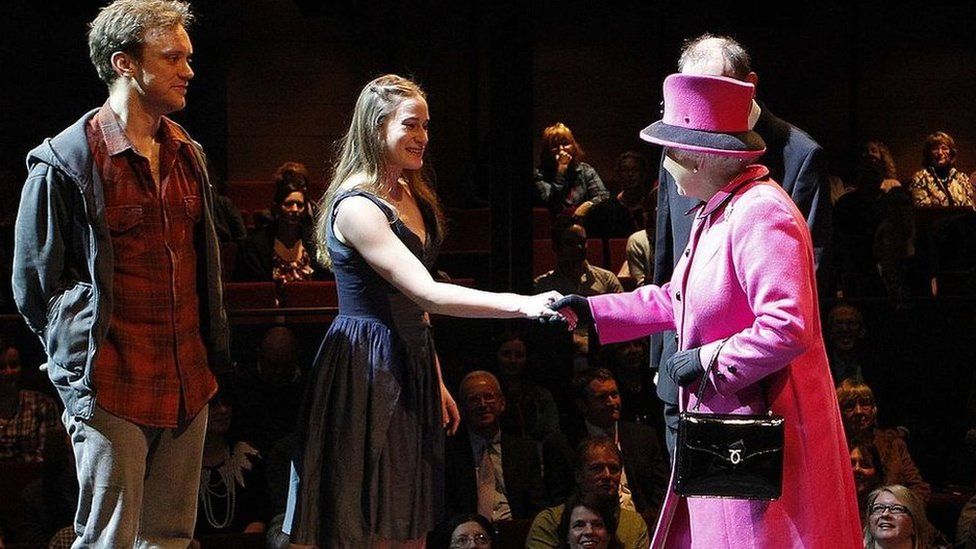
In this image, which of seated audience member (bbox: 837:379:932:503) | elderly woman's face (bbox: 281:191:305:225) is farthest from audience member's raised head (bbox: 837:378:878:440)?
elderly woman's face (bbox: 281:191:305:225)

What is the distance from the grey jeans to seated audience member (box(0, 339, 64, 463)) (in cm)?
247

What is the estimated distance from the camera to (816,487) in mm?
2744

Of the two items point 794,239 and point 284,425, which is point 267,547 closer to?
point 284,425

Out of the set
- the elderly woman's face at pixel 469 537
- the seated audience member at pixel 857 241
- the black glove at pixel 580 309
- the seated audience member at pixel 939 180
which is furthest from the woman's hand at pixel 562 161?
the black glove at pixel 580 309

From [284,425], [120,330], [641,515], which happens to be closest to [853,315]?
[641,515]

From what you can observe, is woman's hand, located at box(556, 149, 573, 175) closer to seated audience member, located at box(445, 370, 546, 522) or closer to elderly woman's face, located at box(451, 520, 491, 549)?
seated audience member, located at box(445, 370, 546, 522)

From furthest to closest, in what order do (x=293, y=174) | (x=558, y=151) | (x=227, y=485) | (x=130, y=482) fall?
(x=558, y=151), (x=293, y=174), (x=227, y=485), (x=130, y=482)

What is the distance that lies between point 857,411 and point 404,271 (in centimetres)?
278

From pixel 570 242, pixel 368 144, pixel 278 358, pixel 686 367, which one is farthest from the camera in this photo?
pixel 570 242

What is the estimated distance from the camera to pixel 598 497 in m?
5.07

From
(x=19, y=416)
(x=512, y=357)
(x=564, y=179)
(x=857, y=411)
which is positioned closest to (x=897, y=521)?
(x=857, y=411)

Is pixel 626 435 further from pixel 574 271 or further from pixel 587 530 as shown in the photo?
pixel 574 271

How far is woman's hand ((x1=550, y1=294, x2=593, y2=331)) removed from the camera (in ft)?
10.0

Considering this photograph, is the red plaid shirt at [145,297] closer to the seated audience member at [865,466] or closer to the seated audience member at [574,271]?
the seated audience member at [865,466]
